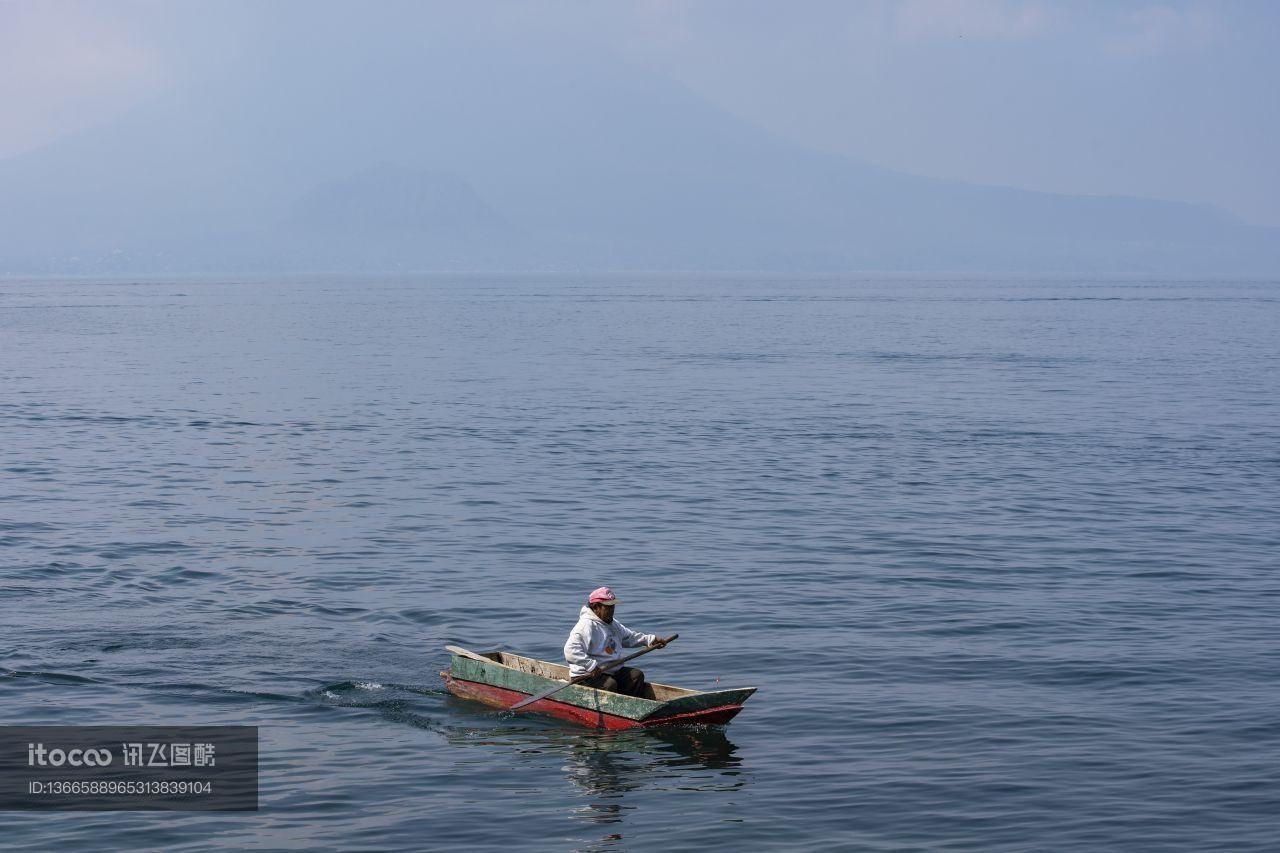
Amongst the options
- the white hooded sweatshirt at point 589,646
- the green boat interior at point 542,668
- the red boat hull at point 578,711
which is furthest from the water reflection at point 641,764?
the white hooded sweatshirt at point 589,646

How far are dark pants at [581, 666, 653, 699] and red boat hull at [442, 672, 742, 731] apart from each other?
1.31 ft

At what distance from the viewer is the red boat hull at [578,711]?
67.9 ft

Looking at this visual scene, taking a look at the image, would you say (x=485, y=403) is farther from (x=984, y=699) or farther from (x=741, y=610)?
(x=984, y=699)

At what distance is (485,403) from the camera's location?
204 ft

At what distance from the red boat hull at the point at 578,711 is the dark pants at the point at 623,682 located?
1.31ft

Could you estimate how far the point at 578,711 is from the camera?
2167 cm

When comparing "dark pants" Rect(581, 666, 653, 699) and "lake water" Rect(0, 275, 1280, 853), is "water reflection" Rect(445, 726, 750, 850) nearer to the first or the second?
"lake water" Rect(0, 275, 1280, 853)

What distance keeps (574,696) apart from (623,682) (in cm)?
74

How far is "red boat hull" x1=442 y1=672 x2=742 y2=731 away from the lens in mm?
20703

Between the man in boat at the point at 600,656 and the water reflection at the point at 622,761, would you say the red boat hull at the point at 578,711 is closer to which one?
the water reflection at the point at 622,761

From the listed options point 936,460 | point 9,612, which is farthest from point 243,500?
point 936,460

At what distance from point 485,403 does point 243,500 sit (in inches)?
937

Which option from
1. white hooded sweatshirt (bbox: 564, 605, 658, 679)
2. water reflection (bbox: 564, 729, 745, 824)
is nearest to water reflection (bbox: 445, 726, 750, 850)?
water reflection (bbox: 564, 729, 745, 824)

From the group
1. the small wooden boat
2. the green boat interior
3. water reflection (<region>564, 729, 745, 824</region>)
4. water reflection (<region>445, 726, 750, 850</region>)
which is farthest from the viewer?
the green boat interior
